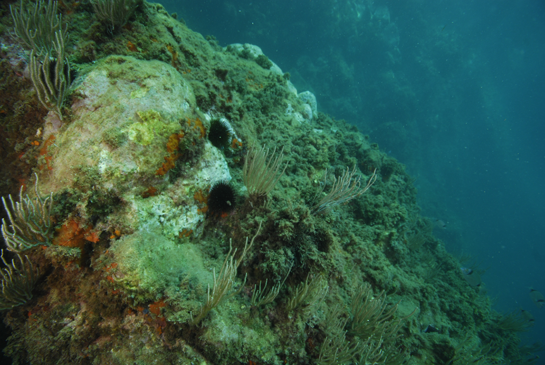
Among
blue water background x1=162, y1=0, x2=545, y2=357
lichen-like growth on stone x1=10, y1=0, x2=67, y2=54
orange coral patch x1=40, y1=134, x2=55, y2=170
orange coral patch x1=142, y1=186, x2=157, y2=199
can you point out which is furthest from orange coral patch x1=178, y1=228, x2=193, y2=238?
blue water background x1=162, y1=0, x2=545, y2=357

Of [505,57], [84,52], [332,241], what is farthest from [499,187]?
[84,52]

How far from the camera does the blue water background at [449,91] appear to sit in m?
26.1

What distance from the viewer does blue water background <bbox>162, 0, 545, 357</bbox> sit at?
26141 millimetres

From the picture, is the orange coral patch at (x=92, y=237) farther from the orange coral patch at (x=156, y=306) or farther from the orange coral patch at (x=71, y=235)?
the orange coral patch at (x=156, y=306)

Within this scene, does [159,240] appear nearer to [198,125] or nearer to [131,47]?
[198,125]

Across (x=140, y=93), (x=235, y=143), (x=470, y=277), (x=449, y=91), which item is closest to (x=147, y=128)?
(x=140, y=93)

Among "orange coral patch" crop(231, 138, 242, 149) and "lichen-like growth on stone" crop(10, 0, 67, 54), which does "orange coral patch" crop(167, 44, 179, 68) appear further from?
"orange coral patch" crop(231, 138, 242, 149)

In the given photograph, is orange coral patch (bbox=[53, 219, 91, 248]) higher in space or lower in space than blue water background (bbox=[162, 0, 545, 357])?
lower

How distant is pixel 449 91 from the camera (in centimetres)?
3675

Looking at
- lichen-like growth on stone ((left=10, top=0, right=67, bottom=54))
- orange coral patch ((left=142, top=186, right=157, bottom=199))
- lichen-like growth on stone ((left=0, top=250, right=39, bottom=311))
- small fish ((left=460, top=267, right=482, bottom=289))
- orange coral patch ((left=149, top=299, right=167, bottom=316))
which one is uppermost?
small fish ((left=460, top=267, right=482, bottom=289))

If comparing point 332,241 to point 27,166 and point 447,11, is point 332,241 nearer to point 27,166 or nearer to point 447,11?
point 27,166

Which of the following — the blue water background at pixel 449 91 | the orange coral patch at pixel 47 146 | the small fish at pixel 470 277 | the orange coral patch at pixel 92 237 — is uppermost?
the blue water background at pixel 449 91

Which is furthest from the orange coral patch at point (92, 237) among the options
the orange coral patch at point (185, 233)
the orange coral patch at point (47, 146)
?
the orange coral patch at point (47, 146)

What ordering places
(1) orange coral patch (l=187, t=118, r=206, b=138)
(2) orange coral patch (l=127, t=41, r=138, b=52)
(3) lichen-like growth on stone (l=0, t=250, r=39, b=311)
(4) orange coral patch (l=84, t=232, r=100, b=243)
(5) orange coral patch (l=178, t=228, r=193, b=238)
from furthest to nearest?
(2) orange coral patch (l=127, t=41, r=138, b=52), (1) orange coral patch (l=187, t=118, r=206, b=138), (5) orange coral patch (l=178, t=228, r=193, b=238), (4) orange coral patch (l=84, t=232, r=100, b=243), (3) lichen-like growth on stone (l=0, t=250, r=39, b=311)
